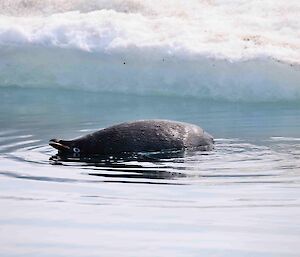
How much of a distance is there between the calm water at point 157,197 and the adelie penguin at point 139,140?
5.9 inches

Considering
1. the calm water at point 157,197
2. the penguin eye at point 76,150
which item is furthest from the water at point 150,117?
the penguin eye at point 76,150

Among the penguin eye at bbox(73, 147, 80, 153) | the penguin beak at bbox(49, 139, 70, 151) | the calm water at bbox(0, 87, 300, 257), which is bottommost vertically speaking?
the calm water at bbox(0, 87, 300, 257)

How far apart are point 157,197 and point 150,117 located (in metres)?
3.56

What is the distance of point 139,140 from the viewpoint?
6422 millimetres

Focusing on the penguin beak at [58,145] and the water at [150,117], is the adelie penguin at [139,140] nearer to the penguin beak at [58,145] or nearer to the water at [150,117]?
the penguin beak at [58,145]

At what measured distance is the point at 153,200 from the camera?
452 cm

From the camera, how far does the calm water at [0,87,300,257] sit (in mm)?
3650

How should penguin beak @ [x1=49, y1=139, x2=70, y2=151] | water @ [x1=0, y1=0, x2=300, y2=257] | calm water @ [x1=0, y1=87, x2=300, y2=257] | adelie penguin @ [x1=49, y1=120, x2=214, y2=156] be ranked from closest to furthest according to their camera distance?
calm water @ [x1=0, y1=87, x2=300, y2=257] < water @ [x1=0, y1=0, x2=300, y2=257] < penguin beak @ [x1=49, y1=139, x2=70, y2=151] < adelie penguin @ [x1=49, y1=120, x2=214, y2=156]

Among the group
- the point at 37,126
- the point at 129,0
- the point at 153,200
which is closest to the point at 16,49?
the point at 129,0

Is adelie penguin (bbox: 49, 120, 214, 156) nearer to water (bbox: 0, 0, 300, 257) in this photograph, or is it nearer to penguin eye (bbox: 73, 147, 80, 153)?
penguin eye (bbox: 73, 147, 80, 153)

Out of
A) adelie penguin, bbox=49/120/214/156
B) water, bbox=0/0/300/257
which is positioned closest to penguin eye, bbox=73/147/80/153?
adelie penguin, bbox=49/120/214/156

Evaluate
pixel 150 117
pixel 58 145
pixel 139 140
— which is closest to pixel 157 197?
pixel 58 145

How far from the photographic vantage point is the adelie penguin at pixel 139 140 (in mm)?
6316

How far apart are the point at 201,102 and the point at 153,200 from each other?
191 inches
